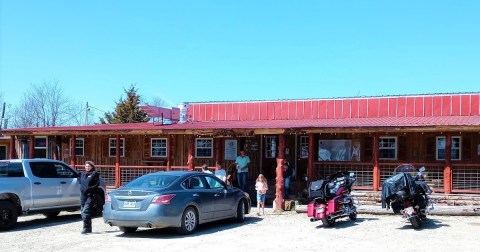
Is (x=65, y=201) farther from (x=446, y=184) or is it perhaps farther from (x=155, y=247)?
(x=446, y=184)

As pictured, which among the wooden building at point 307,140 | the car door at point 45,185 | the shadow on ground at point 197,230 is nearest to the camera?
the shadow on ground at point 197,230

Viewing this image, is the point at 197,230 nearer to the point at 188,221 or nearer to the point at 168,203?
the point at 188,221

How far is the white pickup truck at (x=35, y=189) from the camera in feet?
43.1

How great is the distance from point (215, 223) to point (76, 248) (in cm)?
423

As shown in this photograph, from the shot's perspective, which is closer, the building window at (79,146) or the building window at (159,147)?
the building window at (159,147)

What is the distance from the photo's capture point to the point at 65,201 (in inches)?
582

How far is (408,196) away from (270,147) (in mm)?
10411

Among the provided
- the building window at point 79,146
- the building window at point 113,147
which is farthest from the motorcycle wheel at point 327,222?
the building window at point 79,146

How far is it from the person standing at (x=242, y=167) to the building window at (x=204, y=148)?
4.71m

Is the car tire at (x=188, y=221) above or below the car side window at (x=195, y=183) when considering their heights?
below

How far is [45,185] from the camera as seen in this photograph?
46.4 ft

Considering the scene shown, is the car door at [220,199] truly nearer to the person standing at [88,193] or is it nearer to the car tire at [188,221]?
the car tire at [188,221]

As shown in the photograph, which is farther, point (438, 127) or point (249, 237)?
point (438, 127)

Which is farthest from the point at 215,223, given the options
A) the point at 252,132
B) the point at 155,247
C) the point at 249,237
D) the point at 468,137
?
the point at 468,137
